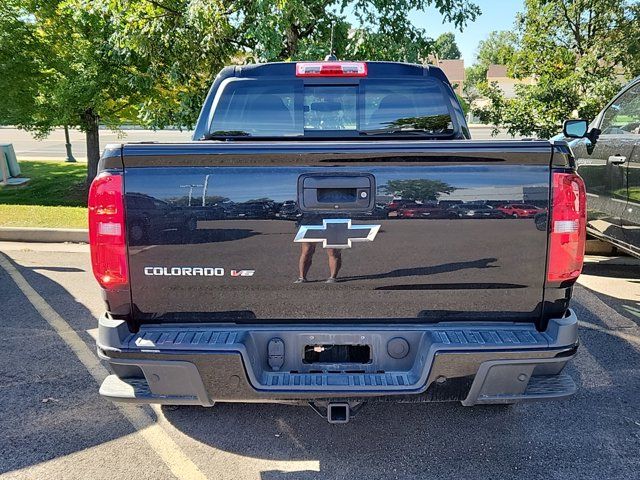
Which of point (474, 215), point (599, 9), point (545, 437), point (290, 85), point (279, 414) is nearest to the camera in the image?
point (474, 215)

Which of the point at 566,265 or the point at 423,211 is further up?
the point at 423,211

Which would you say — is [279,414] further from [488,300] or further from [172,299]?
[488,300]

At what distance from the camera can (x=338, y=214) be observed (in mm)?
2426

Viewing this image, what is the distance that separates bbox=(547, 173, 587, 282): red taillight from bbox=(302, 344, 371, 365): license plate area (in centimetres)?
92

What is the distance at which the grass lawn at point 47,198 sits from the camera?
896 cm

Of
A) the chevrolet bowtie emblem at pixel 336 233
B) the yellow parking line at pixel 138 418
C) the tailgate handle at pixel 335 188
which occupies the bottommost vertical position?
the yellow parking line at pixel 138 418

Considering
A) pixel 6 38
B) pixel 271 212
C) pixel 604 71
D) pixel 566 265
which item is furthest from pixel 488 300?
pixel 6 38

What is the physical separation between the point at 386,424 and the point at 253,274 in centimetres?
147

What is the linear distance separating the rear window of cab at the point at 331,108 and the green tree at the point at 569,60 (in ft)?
20.8

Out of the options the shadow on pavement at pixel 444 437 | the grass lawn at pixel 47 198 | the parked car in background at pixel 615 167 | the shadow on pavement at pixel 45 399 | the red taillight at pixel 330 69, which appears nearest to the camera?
the shadow on pavement at pixel 444 437

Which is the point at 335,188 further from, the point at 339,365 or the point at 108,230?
the point at 108,230

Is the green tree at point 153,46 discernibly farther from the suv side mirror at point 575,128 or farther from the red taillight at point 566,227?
the red taillight at point 566,227

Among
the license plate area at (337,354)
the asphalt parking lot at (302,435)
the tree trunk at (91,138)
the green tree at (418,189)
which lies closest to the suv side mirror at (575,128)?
the asphalt parking lot at (302,435)

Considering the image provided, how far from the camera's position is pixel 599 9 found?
9.34 m
